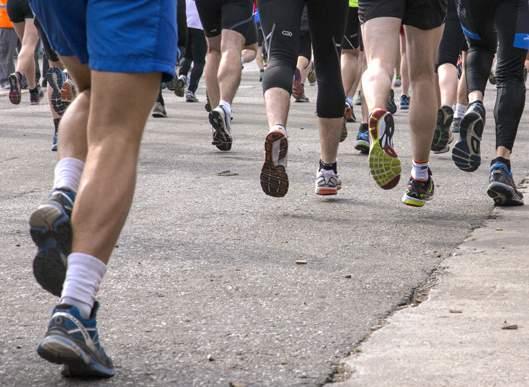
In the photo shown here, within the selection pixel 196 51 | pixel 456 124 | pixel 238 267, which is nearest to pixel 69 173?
pixel 238 267

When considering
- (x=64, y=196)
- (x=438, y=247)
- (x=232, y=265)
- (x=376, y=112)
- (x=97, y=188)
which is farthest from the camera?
(x=376, y=112)

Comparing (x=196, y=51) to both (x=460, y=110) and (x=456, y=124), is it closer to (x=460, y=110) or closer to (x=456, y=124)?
(x=456, y=124)

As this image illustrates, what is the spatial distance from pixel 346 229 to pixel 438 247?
57 cm

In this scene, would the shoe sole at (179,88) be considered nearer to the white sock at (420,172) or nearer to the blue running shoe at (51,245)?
the white sock at (420,172)

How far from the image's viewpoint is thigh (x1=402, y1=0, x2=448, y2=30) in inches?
246

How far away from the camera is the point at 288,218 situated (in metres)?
6.31

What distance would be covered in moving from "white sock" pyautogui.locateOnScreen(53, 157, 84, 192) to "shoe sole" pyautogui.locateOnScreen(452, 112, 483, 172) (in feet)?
10.7

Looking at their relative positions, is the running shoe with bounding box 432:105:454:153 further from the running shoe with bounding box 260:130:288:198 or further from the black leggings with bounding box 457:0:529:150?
the running shoe with bounding box 260:130:288:198

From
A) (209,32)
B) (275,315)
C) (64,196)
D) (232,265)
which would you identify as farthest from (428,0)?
(209,32)

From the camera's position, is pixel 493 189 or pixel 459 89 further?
pixel 459 89

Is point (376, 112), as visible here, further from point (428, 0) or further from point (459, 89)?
point (459, 89)

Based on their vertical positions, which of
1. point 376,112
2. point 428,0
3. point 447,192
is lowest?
point 447,192

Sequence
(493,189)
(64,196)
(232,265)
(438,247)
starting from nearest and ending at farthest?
(64,196), (232,265), (438,247), (493,189)

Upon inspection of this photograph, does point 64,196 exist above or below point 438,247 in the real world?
above
